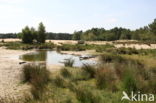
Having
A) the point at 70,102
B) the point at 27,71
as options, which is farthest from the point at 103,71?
the point at 27,71

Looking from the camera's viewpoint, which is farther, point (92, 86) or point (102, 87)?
point (92, 86)

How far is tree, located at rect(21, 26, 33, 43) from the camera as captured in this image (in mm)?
57650

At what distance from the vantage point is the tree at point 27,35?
57.7m

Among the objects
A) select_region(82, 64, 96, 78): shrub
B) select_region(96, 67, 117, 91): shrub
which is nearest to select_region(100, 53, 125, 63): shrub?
select_region(82, 64, 96, 78): shrub

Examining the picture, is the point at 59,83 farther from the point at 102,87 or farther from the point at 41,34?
the point at 41,34

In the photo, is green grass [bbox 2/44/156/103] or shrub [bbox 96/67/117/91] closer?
green grass [bbox 2/44/156/103]

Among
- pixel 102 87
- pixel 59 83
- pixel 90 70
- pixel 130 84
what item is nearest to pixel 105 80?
pixel 102 87

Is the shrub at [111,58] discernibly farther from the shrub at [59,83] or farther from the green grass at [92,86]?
the shrub at [59,83]

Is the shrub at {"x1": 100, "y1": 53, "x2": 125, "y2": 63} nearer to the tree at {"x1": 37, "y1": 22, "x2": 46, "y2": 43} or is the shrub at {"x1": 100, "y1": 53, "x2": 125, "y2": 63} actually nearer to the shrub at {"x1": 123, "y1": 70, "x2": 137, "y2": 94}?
the shrub at {"x1": 123, "y1": 70, "x2": 137, "y2": 94}

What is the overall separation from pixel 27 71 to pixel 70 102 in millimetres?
4495

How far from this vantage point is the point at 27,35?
191 feet

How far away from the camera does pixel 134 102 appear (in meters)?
5.84

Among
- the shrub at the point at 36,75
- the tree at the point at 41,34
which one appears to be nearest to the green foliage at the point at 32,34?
the tree at the point at 41,34

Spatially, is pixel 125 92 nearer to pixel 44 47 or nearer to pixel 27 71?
pixel 27 71
